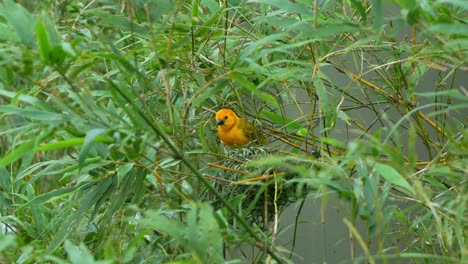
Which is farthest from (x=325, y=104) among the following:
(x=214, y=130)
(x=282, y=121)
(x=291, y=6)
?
(x=214, y=130)

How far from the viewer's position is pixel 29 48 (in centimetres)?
156

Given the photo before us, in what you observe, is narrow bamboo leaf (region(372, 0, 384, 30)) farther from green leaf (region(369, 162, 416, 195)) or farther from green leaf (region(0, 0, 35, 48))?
green leaf (region(0, 0, 35, 48))

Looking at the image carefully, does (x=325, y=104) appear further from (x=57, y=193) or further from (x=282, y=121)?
(x=57, y=193)

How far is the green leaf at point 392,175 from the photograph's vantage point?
160 cm

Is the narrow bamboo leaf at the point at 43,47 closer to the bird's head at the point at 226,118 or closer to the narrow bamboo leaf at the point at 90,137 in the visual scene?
the narrow bamboo leaf at the point at 90,137

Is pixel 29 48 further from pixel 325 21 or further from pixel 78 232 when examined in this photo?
pixel 78 232

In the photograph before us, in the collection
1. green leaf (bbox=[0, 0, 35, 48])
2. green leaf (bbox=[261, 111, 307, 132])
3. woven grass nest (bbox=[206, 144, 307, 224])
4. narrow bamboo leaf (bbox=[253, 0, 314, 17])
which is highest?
green leaf (bbox=[0, 0, 35, 48])

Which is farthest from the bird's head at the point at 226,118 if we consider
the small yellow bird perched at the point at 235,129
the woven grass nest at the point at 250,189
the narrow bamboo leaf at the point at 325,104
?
the narrow bamboo leaf at the point at 325,104

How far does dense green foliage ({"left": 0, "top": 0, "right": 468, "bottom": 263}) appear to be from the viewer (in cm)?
150

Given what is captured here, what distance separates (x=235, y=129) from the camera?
2328 millimetres

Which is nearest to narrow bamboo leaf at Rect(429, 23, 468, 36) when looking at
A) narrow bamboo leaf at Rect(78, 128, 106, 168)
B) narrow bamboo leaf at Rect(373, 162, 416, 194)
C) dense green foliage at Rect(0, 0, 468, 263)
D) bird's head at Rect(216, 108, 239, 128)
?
dense green foliage at Rect(0, 0, 468, 263)

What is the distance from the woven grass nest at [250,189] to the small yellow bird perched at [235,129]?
10 cm

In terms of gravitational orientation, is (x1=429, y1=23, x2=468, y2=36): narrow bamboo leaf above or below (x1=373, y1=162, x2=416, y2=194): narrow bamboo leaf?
above

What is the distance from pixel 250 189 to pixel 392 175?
20.3 inches
